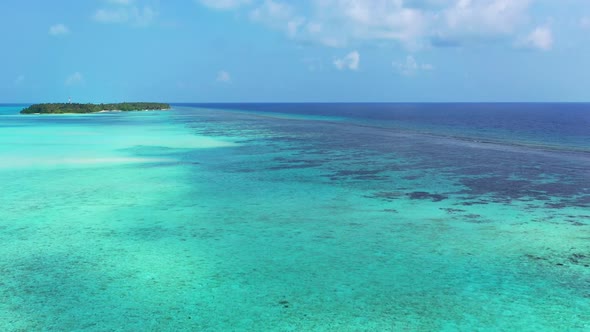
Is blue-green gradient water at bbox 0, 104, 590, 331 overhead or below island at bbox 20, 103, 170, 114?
below

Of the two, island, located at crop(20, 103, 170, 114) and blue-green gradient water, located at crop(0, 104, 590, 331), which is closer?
blue-green gradient water, located at crop(0, 104, 590, 331)

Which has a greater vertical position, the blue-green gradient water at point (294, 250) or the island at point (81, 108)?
the island at point (81, 108)

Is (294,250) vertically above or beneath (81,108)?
beneath

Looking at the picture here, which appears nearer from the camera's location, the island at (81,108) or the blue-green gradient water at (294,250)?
the blue-green gradient water at (294,250)

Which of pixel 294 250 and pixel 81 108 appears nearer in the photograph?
pixel 294 250

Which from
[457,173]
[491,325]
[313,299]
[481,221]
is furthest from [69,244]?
[457,173]
